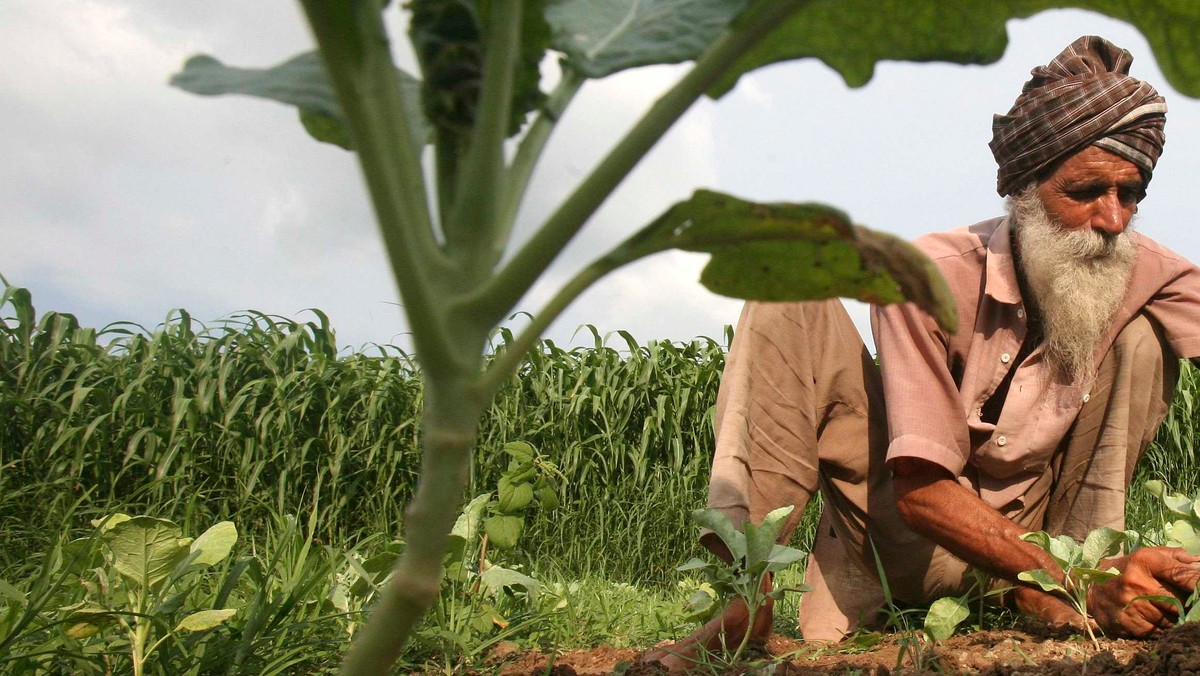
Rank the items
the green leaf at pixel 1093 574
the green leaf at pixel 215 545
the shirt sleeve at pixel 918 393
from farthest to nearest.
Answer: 1. the shirt sleeve at pixel 918 393
2. the green leaf at pixel 1093 574
3. the green leaf at pixel 215 545

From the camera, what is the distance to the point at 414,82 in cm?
61

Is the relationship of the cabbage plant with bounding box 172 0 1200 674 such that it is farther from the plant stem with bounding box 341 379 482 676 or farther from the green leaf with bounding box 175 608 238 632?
the green leaf with bounding box 175 608 238 632

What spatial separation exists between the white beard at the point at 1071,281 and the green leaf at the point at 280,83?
245 centimetres

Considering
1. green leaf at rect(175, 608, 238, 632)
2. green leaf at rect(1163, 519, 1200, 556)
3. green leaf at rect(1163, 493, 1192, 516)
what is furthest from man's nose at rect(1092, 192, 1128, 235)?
green leaf at rect(175, 608, 238, 632)

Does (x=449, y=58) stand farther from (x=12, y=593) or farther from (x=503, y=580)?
(x=503, y=580)

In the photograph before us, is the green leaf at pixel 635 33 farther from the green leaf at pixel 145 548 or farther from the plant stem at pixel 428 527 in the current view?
the green leaf at pixel 145 548

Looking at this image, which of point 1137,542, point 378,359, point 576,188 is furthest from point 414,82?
point 378,359

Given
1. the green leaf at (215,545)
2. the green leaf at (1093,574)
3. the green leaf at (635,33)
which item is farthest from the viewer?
the green leaf at (1093,574)

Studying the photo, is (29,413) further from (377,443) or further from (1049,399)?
(1049,399)

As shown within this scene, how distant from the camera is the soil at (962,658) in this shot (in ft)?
4.94

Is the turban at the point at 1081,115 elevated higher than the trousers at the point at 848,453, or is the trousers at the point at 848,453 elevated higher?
the turban at the point at 1081,115

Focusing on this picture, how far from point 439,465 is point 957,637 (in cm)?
189

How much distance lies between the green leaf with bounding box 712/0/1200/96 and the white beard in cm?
213

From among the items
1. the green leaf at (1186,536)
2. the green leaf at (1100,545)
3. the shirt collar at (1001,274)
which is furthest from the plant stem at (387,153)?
the shirt collar at (1001,274)
